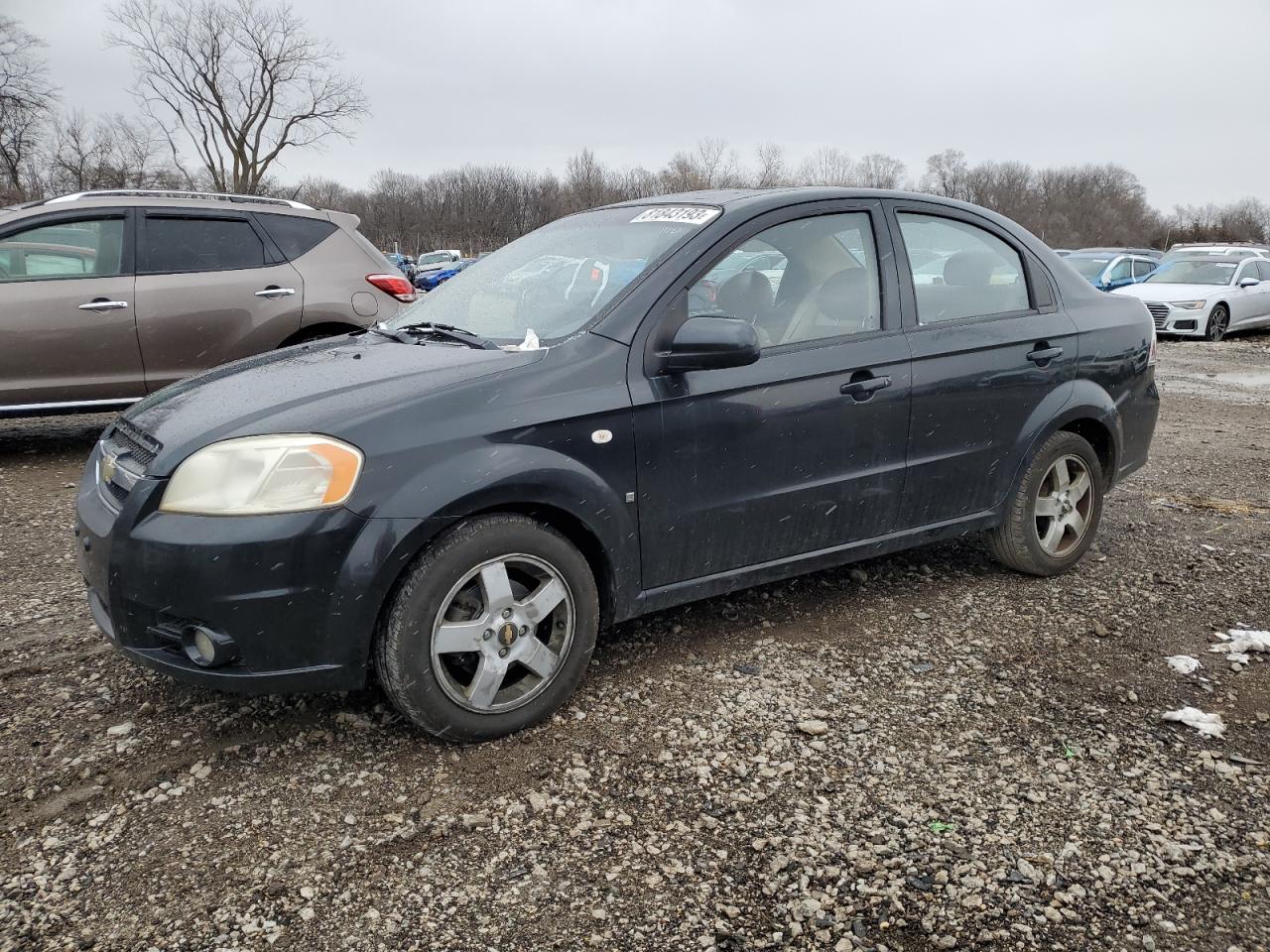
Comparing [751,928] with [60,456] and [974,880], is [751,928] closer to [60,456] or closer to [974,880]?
[974,880]

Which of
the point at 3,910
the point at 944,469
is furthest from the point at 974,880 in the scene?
the point at 3,910

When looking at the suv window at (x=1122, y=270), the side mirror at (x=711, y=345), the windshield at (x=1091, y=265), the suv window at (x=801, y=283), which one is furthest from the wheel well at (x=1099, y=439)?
the windshield at (x=1091, y=265)

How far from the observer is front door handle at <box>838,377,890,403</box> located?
3.59 meters

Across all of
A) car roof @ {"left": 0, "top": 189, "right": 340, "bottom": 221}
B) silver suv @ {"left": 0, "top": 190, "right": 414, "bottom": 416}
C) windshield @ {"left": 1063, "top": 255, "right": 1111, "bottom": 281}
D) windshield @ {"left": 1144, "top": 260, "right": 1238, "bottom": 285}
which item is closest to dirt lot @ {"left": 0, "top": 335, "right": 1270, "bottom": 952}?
silver suv @ {"left": 0, "top": 190, "right": 414, "bottom": 416}

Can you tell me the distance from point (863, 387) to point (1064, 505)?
1.44 metres

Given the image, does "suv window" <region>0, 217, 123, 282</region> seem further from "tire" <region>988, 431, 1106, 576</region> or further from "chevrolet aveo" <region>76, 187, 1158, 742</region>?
"tire" <region>988, 431, 1106, 576</region>

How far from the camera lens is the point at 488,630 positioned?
9.59 feet

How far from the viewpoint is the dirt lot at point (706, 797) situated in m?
2.30

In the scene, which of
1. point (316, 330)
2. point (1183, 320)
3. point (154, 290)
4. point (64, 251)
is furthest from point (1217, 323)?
point (64, 251)

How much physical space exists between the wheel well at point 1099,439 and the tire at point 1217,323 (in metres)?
14.9

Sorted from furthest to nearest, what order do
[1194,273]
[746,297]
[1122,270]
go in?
[1122,270], [1194,273], [746,297]

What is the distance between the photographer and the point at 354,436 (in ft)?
9.01

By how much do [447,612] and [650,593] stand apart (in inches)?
29.1

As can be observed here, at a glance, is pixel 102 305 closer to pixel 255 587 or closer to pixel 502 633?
pixel 255 587
